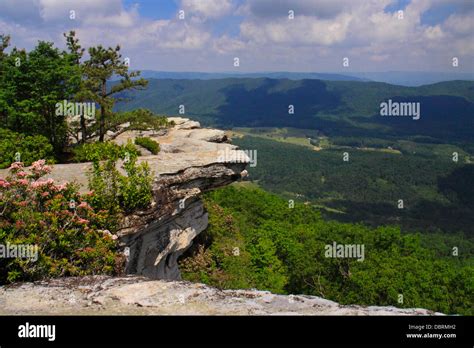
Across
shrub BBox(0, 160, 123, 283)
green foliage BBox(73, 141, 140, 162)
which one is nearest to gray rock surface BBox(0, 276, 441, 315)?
shrub BBox(0, 160, 123, 283)

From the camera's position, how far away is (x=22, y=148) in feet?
75.4

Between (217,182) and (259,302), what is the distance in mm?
13875

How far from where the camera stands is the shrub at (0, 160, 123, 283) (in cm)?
1388

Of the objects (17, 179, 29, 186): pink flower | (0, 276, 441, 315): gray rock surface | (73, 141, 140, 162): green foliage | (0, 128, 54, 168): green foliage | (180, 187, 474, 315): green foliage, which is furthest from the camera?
(180, 187, 474, 315): green foliage

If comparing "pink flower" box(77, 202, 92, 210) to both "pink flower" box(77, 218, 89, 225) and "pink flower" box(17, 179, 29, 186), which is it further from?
"pink flower" box(17, 179, 29, 186)

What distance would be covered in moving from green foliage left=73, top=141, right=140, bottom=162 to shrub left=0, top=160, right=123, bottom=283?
18.5 ft

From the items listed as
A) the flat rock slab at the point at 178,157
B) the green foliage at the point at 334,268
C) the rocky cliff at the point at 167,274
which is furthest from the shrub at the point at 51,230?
the green foliage at the point at 334,268

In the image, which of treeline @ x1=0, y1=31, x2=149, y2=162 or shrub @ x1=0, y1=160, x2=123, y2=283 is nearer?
shrub @ x1=0, y1=160, x2=123, y2=283

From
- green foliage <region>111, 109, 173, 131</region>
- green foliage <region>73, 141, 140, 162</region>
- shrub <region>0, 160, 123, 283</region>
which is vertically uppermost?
green foliage <region>111, 109, 173, 131</region>

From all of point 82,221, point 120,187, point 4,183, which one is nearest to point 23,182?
point 4,183

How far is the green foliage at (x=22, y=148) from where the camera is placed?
22.1 m
